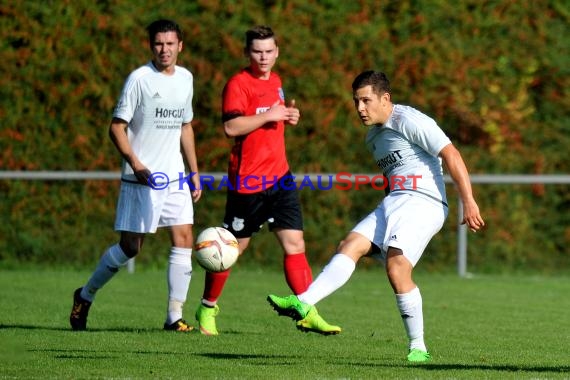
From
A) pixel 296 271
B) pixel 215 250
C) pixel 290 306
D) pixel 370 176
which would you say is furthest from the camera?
pixel 370 176

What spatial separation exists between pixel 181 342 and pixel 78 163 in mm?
7790

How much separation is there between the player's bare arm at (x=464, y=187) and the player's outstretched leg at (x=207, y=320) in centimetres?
263

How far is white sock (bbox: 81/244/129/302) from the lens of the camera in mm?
9539

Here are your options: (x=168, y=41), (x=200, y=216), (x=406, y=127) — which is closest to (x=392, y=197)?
(x=406, y=127)

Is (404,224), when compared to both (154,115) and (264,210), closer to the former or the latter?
(264,210)

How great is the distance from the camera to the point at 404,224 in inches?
299

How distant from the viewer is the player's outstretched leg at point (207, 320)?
368 inches

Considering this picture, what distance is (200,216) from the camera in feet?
52.6

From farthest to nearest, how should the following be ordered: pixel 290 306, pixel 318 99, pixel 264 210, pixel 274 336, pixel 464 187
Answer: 1. pixel 318 99
2. pixel 264 210
3. pixel 274 336
4. pixel 464 187
5. pixel 290 306

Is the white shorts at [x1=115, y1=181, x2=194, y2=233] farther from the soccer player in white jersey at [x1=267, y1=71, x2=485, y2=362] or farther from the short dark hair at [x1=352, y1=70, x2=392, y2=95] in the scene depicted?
the short dark hair at [x1=352, y1=70, x2=392, y2=95]

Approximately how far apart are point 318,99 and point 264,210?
696 cm

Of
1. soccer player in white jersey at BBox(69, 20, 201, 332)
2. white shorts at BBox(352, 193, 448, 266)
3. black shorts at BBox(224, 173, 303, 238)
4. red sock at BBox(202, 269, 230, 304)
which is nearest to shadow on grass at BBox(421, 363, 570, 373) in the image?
white shorts at BBox(352, 193, 448, 266)

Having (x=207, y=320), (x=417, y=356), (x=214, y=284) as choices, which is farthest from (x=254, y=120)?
(x=417, y=356)

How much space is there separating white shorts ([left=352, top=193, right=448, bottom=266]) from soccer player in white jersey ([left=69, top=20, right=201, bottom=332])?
231 cm
